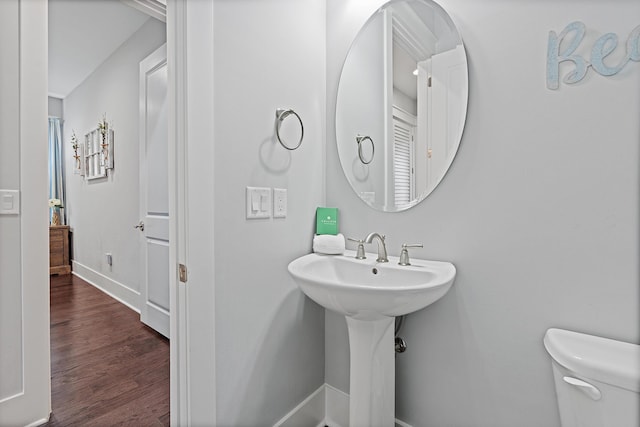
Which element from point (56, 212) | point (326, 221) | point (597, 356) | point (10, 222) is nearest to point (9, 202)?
point (10, 222)

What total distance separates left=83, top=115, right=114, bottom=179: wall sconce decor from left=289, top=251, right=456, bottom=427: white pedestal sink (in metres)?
2.98

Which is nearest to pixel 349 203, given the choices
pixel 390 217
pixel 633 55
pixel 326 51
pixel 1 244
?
pixel 390 217

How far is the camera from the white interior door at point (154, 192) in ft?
7.39

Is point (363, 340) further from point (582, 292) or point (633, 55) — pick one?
point (633, 55)

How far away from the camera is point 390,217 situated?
1.37m

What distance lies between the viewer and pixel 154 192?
7.75ft

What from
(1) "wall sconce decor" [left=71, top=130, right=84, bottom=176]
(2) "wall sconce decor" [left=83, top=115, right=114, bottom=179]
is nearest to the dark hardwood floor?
(2) "wall sconce decor" [left=83, top=115, right=114, bottom=179]

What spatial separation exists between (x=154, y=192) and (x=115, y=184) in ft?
3.66

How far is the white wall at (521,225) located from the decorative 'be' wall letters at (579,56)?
0.02m

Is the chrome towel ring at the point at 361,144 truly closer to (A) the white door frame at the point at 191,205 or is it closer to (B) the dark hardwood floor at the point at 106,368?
(A) the white door frame at the point at 191,205

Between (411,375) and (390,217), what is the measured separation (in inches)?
27.2

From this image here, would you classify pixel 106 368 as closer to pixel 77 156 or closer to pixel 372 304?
pixel 372 304

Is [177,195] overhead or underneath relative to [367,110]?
underneath

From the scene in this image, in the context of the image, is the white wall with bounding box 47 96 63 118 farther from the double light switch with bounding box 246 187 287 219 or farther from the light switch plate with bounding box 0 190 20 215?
the double light switch with bounding box 246 187 287 219
